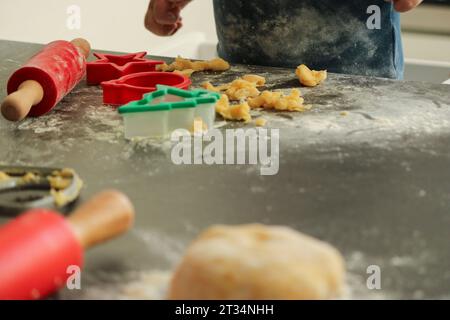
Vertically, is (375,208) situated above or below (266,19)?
below

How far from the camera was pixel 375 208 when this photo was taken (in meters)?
0.82

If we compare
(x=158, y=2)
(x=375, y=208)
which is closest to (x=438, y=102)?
(x=375, y=208)

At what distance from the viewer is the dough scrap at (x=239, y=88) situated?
1234 millimetres

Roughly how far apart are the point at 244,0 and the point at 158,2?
0.18 metres

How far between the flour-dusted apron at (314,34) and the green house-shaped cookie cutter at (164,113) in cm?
48

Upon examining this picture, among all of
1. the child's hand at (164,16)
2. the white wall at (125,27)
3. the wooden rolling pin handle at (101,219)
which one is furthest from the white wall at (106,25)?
the wooden rolling pin handle at (101,219)

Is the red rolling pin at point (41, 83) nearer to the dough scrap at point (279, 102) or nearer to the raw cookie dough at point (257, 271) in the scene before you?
the dough scrap at point (279, 102)

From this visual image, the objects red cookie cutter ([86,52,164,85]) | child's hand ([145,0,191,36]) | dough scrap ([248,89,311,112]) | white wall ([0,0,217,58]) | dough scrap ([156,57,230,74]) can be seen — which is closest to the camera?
dough scrap ([248,89,311,112])

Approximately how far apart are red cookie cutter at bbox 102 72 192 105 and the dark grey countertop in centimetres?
4

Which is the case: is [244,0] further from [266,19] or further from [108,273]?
[108,273]

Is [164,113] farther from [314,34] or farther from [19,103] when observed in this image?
[314,34]

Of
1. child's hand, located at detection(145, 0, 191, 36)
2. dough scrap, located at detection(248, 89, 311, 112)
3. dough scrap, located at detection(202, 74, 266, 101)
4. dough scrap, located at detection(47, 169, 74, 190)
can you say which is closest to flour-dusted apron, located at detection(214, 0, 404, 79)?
child's hand, located at detection(145, 0, 191, 36)

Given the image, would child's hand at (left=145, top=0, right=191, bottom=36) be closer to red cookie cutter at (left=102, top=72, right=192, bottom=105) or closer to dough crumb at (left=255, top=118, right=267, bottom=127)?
red cookie cutter at (left=102, top=72, right=192, bottom=105)

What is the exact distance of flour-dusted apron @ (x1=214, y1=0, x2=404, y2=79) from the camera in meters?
1.50
